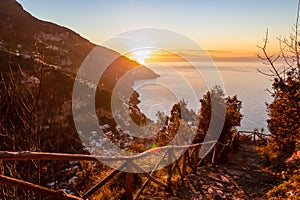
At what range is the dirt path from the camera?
5.49m

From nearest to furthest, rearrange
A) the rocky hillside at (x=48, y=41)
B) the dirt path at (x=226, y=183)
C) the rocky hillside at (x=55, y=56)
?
1. the dirt path at (x=226, y=183)
2. the rocky hillside at (x=55, y=56)
3. the rocky hillside at (x=48, y=41)

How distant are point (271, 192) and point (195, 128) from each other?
5.88m

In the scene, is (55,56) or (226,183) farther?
(55,56)

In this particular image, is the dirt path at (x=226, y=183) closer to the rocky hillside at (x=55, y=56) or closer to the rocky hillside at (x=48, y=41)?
the rocky hillside at (x=55, y=56)

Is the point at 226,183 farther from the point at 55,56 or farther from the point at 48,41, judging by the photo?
the point at 48,41

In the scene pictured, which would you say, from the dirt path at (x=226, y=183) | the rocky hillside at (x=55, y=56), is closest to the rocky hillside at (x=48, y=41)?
the rocky hillside at (x=55, y=56)

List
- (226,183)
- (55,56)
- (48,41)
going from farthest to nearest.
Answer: (48,41) → (55,56) → (226,183)

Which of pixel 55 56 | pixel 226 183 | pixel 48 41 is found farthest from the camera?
pixel 48 41

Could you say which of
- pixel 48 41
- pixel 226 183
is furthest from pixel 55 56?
pixel 226 183

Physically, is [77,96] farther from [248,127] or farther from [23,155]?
[23,155]

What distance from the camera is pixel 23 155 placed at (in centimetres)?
162

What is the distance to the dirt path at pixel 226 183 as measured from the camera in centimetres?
549

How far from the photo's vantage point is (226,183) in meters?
6.42

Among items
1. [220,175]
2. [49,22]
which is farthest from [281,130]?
[49,22]
